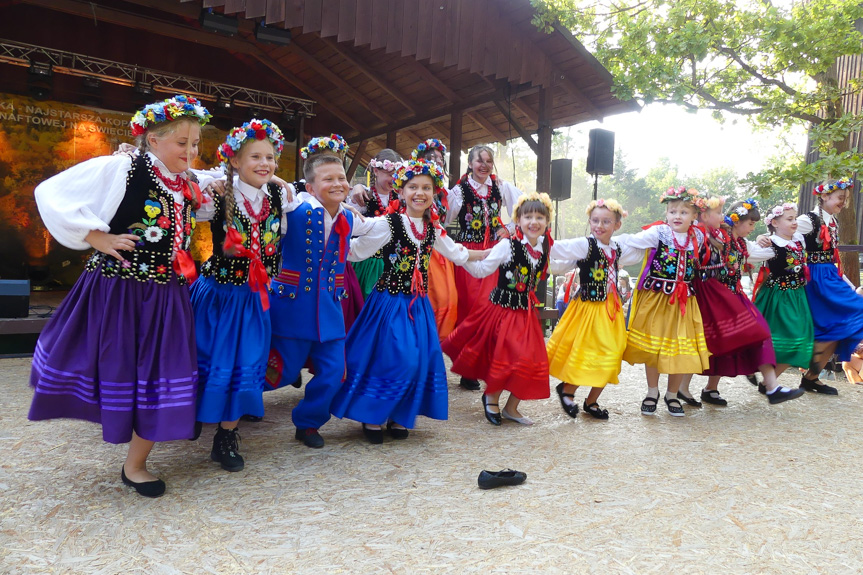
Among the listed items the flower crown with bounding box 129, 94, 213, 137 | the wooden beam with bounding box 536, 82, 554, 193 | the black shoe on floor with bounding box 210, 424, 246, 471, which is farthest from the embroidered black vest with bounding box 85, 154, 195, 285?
the wooden beam with bounding box 536, 82, 554, 193

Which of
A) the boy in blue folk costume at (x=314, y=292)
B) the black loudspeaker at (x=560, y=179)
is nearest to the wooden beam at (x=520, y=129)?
the black loudspeaker at (x=560, y=179)

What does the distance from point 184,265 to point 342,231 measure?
925 millimetres

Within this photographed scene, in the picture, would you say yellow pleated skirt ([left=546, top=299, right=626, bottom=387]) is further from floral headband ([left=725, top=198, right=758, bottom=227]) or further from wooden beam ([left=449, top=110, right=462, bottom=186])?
wooden beam ([left=449, top=110, right=462, bottom=186])

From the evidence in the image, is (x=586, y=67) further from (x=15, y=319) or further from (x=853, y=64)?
(x=853, y=64)

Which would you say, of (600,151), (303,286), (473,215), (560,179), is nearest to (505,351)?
(303,286)

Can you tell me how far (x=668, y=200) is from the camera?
14.3ft

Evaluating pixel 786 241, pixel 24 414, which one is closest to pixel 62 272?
pixel 24 414

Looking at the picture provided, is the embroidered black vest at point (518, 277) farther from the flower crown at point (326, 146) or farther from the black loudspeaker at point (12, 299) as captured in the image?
the black loudspeaker at point (12, 299)

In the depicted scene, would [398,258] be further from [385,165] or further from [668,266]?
[668,266]

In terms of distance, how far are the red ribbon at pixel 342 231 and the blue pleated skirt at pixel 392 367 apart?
361 millimetres

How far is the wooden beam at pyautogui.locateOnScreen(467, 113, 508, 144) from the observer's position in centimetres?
984

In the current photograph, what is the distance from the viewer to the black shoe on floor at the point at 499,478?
2.78 m

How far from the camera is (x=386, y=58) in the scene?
884 centimetres

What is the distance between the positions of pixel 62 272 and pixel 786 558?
11222mm
